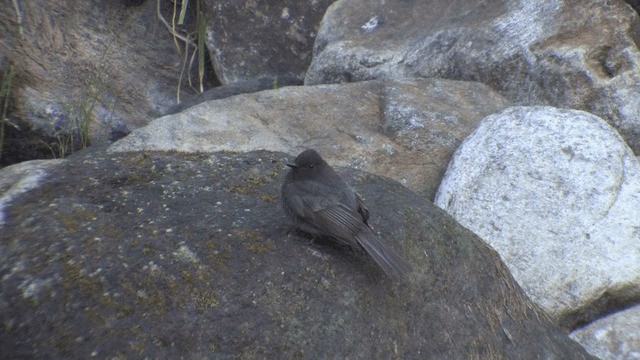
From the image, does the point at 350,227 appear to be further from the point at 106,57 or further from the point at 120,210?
the point at 106,57

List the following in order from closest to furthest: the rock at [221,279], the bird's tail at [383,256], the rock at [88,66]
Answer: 1. the rock at [221,279]
2. the bird's tail at [383,256]
3. the rock at [88,66]

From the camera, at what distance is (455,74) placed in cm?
688

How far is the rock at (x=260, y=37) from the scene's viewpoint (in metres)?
8.11

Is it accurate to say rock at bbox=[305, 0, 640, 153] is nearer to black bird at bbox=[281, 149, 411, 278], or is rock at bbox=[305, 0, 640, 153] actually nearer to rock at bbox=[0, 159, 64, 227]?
black bird at bbox=[281, 149, 411, 278]

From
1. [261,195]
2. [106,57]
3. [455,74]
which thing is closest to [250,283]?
[261,195]

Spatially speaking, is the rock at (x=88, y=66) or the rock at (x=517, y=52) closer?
the rock at (x=517, y=52)

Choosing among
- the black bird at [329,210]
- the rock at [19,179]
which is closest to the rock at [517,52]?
the black bird at [329,210]

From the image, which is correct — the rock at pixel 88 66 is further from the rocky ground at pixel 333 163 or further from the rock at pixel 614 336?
the rock at pixel 614 336

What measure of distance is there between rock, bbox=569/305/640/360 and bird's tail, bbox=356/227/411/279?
70.0 inches

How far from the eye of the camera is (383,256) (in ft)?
10.7

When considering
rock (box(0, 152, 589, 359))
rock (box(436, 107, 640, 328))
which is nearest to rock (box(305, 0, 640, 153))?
rock (box(436, 107, 640, 328))

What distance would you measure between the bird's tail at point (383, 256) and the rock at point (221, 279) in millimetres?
94

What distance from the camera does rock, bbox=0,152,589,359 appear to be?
274cm

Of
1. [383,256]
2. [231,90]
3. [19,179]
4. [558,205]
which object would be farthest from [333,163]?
[19,179]
